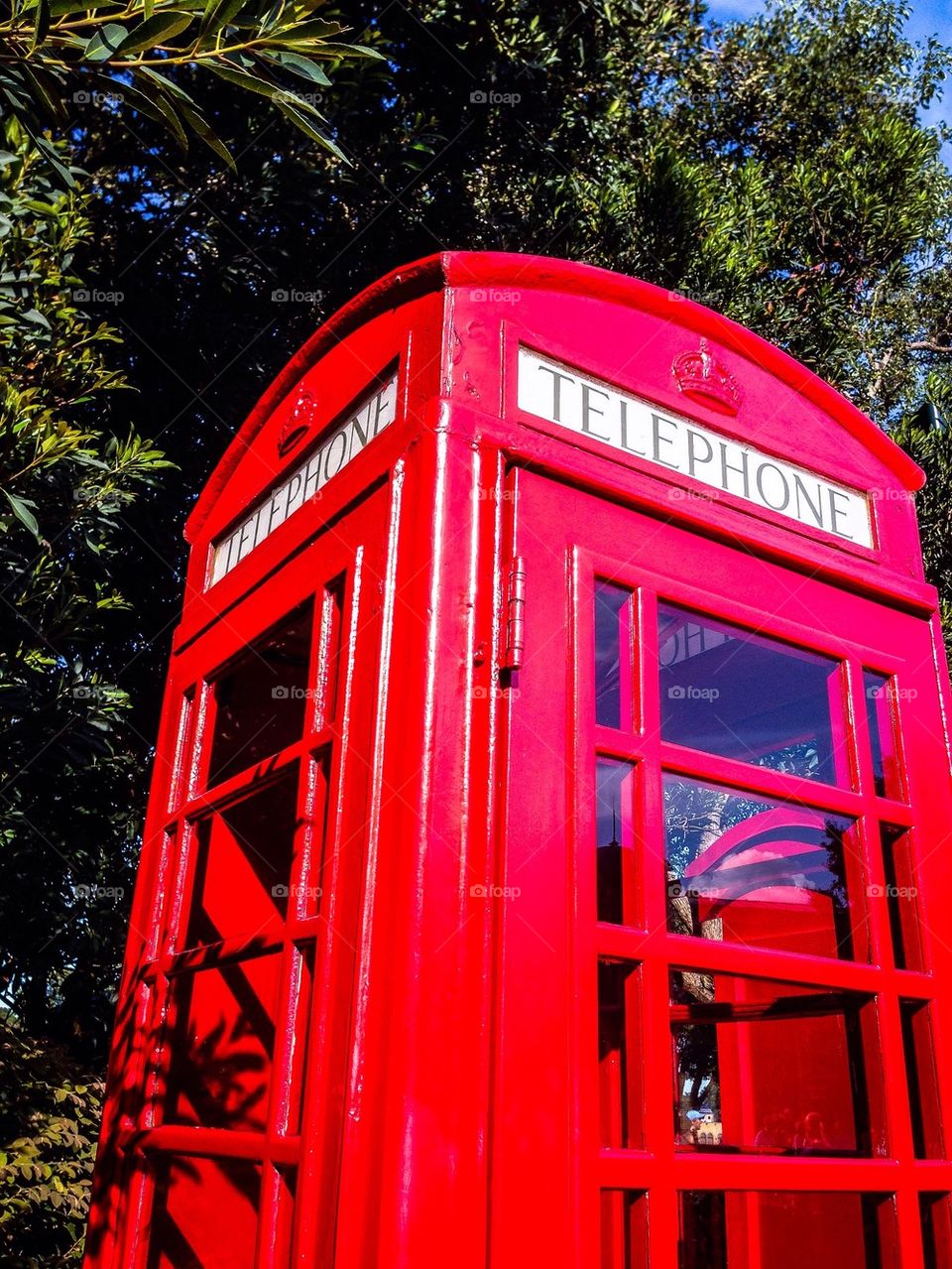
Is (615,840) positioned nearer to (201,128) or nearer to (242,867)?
(242,867)

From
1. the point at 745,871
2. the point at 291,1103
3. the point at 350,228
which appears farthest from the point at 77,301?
the point at 291,1103

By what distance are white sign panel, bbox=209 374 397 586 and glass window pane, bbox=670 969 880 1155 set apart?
154cm

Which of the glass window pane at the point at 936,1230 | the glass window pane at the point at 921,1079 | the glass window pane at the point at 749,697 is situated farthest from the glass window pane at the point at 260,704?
the glass window pane at the point at 936,1230

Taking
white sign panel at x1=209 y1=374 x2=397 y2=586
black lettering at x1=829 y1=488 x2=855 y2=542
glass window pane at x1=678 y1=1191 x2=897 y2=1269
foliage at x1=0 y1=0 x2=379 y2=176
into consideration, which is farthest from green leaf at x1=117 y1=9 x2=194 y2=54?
glass window pane at x1=678 y1=1191 x2=897 y2=1269

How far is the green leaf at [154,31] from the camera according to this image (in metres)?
1.89

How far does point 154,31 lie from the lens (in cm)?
190

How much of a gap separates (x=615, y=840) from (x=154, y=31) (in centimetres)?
173

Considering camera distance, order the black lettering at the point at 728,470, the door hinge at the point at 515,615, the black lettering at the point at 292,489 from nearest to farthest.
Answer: the door hinge at the point at 515,615 → the black lettering at the point at 728,470 → the black lettering at the point at 292,489

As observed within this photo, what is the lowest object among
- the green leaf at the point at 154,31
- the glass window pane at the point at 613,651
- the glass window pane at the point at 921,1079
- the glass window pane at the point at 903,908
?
the glass window pane at the point at 921,1079

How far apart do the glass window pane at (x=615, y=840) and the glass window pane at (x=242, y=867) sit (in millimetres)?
694

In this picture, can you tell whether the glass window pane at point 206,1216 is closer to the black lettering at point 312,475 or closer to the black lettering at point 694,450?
the black lettering at point 312,475

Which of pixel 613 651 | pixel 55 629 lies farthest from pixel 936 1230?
pixel 55 629

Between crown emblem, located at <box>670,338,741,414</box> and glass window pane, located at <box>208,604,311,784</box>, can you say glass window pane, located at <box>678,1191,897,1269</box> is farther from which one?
crown emblem, located at <box>670,338,741,414</box>

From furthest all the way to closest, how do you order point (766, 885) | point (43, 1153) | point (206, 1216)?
1. point (43, 1153)
2. point (766, 885)
3. point (206, 1216)
